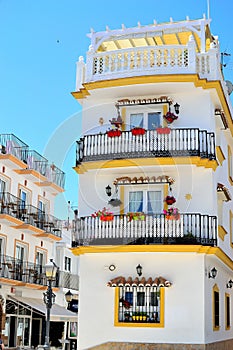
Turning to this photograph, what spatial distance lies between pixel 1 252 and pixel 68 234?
12.0 meters

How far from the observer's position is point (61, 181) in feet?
135

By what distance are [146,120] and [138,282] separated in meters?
6.02

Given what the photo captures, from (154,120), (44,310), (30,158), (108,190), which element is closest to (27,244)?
(44,310)

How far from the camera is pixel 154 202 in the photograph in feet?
69.8

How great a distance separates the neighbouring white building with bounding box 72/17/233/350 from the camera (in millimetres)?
19750

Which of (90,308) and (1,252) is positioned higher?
(1,252)

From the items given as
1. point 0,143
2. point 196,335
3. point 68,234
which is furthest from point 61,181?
point 196,335

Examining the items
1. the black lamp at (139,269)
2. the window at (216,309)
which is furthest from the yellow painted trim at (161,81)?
the window at (216,309)

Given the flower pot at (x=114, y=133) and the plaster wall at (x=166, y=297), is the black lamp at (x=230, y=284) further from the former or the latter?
the flower pot at (x=114, y=133)

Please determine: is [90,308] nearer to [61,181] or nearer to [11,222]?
[11,222]

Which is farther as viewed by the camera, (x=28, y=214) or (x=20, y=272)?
(x=28, y=214)

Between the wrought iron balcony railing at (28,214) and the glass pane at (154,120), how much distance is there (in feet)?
43.5

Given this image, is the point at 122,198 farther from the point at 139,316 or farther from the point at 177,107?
the point at 139,316

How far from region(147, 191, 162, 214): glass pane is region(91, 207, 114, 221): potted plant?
4.70ft
